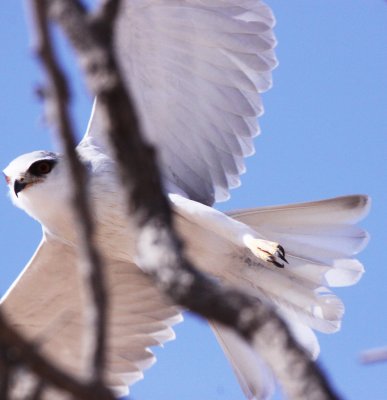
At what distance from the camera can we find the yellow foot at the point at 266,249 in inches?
201

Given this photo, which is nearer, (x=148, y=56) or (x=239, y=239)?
(x=239, y=239)

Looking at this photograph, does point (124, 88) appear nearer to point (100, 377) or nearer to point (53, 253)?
point (100, 377)

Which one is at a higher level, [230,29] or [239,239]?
[230,29]

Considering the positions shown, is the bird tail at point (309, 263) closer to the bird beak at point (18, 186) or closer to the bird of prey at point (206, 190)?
the bird of prey at point (206, 190)

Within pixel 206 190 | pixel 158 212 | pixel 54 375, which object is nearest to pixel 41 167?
pixel 206 190

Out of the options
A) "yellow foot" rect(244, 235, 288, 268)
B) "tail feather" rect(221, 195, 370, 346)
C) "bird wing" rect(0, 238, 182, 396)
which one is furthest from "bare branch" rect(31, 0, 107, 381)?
"bird wing" rect(0, 238, 182, 396)

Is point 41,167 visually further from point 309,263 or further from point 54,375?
point 54,375

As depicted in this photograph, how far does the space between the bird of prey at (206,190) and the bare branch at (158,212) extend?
382 cm

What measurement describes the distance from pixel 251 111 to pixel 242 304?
4.71 meters

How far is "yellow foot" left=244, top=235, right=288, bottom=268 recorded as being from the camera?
16.7 ft

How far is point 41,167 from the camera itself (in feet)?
19.6

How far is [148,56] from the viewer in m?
5.75

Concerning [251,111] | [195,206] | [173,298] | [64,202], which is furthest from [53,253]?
[173,298]

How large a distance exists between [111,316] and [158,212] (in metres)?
5.21
